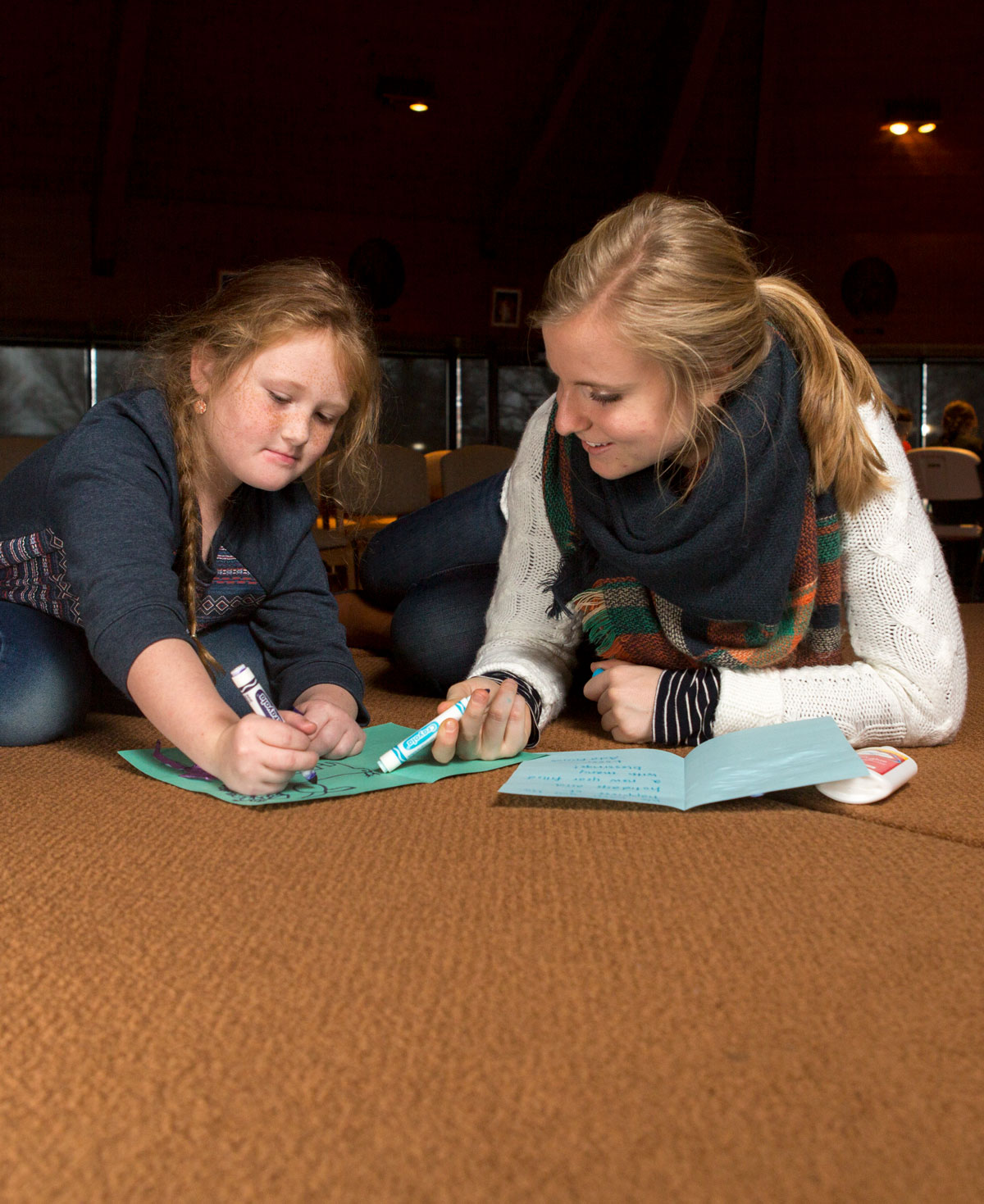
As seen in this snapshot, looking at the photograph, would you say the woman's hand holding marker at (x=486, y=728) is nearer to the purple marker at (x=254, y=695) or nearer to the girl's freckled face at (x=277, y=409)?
the purple marker at (x=254, y=695)

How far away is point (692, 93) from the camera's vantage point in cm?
654

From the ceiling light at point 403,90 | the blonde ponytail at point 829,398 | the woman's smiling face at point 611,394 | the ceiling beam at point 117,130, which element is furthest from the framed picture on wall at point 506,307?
the woman's smiling face at point 611,394

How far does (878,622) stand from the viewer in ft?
3.77

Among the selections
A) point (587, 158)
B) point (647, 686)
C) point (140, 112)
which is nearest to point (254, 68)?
point (140, 112)

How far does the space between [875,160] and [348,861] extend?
7977mm

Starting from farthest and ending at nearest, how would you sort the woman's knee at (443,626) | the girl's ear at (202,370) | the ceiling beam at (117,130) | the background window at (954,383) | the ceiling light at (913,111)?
the background window at (954,383) → the ceiling light at (913,111) → the ceiling beam at (117,130) → the woman's knee at (443,626) → the girl's ear at (202,370)

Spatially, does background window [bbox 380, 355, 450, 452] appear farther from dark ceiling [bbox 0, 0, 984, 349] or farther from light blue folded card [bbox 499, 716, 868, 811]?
light blue folded card [bbox 499, 716, 868, 811]

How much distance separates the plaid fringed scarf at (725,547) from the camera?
108 centimetres

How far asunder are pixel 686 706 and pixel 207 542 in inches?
24.5

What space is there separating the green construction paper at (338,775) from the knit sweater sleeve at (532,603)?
177 millimetres

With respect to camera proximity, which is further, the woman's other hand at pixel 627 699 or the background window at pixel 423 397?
the background window at pixel 423 397

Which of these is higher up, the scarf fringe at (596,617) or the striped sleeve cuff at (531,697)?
the scarf fringe at (596,617)

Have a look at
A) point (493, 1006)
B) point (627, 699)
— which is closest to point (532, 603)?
point (627, 699)

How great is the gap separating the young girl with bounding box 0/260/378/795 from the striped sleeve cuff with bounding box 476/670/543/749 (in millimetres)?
183
